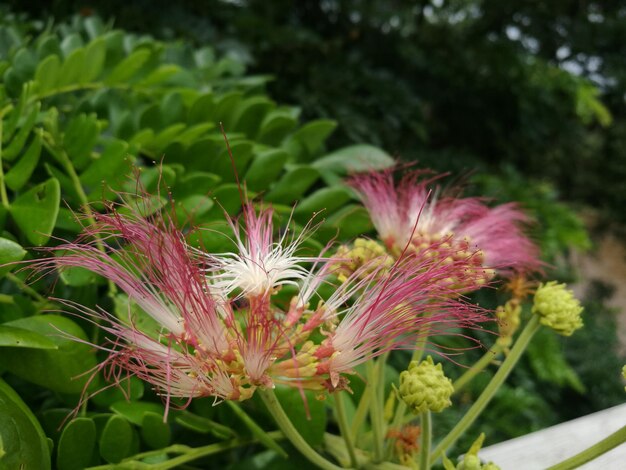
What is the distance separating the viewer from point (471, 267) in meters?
0.39

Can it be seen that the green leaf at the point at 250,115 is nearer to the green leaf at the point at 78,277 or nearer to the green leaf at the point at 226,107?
the green leaf at the point at 226,107

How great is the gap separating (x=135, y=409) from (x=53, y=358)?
0.24 ft

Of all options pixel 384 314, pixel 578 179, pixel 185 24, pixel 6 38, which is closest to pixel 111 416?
pixel 384 314

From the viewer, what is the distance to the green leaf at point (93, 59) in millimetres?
713

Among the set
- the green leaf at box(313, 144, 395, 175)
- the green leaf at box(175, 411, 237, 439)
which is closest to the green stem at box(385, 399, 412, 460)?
the green leaf at box(175, 411, 237, 439)

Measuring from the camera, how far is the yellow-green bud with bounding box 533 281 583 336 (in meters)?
0.45

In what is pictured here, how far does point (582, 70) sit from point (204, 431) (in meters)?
1.68

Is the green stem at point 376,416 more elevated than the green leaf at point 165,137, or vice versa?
the green leaf at point 165,137

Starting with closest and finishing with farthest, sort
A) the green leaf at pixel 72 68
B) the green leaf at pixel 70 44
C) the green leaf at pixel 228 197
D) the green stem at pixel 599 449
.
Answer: the green stem at pixel 599 449 → the green leaf at pixel 228 197 → the green leaf at pixel 72 68 → the green leaf at pixel 70 44

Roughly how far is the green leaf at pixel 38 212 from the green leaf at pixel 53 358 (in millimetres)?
57

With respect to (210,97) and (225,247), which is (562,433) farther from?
(210,97)

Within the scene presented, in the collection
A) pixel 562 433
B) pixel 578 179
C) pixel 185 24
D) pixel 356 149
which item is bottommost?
pixel 578 179

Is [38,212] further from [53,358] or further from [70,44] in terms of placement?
[70,44]

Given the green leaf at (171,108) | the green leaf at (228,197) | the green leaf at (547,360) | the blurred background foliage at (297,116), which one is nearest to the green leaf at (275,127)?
the blurred background foliage at (297,116)
